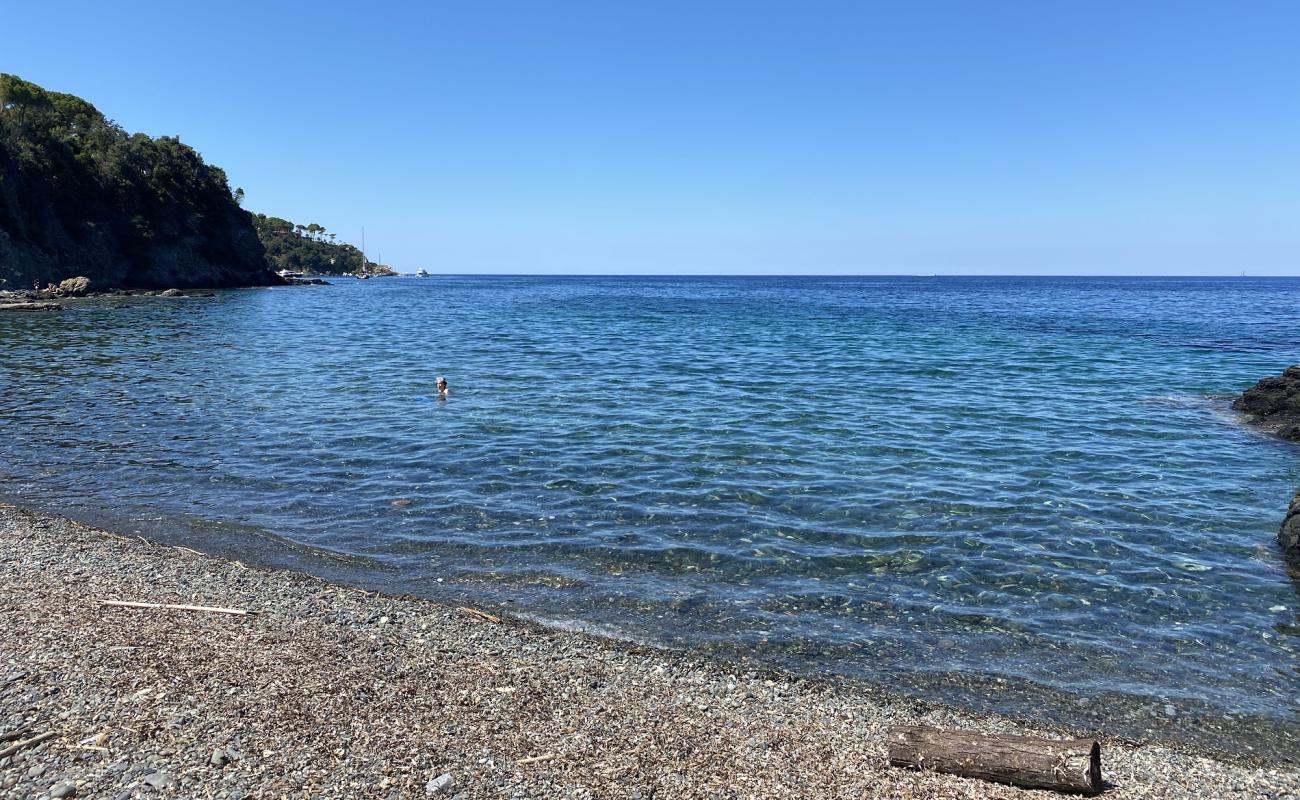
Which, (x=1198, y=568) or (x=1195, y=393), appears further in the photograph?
(x=1195, y=393)

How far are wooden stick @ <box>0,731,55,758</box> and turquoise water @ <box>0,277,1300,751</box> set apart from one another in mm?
4176

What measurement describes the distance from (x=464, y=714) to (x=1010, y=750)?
4.27m

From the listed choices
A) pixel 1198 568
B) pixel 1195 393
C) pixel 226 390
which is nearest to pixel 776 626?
pixel 1198 568

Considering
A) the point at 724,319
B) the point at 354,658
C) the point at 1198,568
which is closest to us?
the point at 354,658

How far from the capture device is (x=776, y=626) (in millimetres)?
8578

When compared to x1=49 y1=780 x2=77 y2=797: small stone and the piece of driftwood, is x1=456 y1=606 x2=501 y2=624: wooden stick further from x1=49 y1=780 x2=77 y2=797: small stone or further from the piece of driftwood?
the piece of driftwood

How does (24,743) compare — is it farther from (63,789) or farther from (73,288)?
(73,288)

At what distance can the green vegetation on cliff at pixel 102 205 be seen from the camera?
69688 millimetres

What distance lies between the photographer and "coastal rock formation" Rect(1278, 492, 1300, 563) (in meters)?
10.5

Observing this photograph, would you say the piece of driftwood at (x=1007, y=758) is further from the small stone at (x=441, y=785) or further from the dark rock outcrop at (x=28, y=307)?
the dark rock outcrop at (x=28, y=307)

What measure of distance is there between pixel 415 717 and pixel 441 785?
3.33 feet

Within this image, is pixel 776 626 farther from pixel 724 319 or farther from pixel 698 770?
pixel 724 319

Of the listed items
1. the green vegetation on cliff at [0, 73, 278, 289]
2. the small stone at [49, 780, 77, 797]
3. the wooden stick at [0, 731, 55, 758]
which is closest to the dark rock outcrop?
the green vegetation on cliff at [0, 73, 278, 289]

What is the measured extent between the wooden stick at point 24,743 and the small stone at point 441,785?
9.46 feet
